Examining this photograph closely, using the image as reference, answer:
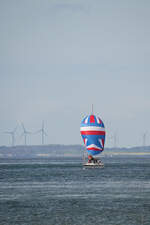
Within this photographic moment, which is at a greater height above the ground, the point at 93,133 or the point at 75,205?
the point at 93,133

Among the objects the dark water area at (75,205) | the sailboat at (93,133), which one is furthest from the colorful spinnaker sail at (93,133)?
the dark water area at (75,205)

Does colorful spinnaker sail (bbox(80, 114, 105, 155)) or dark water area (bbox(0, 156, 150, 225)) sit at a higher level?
colorful spinnaker sail (bbox(80, 114, 105, 155))

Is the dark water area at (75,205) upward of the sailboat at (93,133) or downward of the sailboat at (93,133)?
downward

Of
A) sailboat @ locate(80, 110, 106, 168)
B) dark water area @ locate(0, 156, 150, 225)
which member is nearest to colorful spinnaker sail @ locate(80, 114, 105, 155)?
sailboat @ locate(80, 110, 106, 168)

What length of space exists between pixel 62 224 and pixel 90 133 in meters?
82.2

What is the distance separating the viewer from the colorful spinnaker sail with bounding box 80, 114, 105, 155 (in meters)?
128

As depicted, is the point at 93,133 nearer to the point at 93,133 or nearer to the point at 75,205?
the point at 93,133

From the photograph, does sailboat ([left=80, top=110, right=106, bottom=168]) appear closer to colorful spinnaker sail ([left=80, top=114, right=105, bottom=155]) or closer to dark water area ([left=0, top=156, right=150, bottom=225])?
colorful spinnaker sail ([left=80, top=114, right=105, bottom=155])

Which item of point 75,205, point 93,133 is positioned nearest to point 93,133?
point 93,133

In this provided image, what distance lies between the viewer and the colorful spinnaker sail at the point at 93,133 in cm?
12812

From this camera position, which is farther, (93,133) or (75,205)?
(93,133)

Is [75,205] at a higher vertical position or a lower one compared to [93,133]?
lower

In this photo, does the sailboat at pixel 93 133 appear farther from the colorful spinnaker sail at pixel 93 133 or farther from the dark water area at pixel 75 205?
the dark water area at pixel 75 205

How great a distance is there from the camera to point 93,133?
12788 cm
